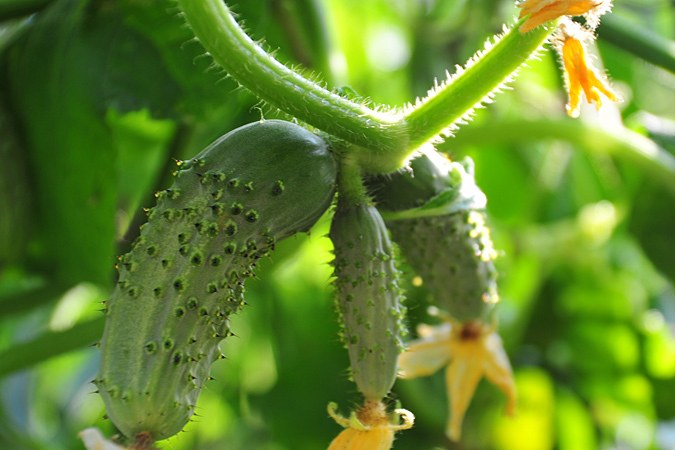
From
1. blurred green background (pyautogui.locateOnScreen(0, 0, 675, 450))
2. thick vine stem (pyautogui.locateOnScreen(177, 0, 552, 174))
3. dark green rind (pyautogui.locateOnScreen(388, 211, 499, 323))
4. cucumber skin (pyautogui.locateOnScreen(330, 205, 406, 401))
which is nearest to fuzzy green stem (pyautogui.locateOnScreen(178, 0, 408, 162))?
thick vine stem (pyautogui.locateOnScreen(177, 0, 552, 174))

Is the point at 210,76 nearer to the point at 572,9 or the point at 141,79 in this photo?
the point at 141,79

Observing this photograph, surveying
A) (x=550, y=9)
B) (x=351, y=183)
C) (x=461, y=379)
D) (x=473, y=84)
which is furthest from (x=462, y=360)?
(x=550, y=9)

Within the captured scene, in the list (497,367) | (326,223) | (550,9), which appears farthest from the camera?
(326,223)

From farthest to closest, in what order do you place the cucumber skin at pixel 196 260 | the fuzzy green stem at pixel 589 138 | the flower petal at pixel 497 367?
the fuzzy green stem at pixel 589 138 < the flower petal at pixel 497 367 < the cucumber skin at pixel 196 260

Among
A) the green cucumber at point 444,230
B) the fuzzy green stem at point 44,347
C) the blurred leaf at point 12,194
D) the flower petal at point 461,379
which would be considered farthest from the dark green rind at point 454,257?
the blurred leaf at point 12,194

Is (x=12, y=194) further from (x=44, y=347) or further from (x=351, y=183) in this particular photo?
(x=351, y=183)

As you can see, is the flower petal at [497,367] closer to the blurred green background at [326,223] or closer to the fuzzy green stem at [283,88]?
the blurred green background at [326,223]

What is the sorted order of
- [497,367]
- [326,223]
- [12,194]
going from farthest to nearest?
[12,194] → [326,223] → [497,367]
